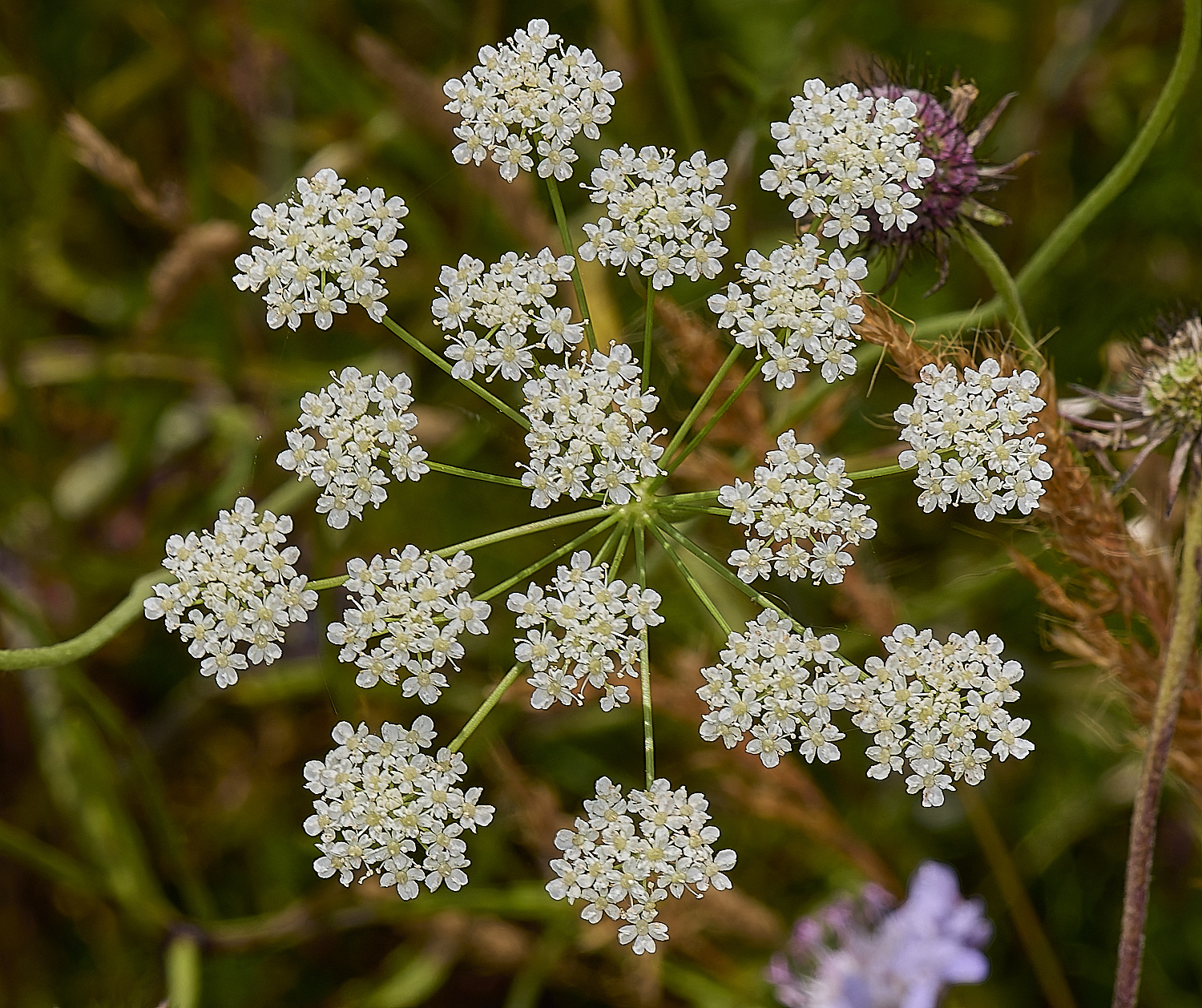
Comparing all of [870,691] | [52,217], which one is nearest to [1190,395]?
[870,691]

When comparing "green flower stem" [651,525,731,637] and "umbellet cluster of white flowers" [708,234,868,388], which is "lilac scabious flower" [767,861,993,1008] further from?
"umbellet cluster of white flowers" [708,234,868,388]

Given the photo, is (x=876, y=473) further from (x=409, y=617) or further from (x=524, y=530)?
(x=409, y=617)

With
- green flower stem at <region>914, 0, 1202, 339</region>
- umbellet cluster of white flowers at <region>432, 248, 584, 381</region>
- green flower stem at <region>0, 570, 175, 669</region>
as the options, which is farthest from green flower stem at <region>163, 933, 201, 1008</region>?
green flower stem at <region>914, 0, 1202, 339</region>

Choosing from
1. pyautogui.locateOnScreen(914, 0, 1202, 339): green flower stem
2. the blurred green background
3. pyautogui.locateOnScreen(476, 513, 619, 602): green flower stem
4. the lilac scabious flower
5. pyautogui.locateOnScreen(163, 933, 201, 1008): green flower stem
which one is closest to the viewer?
pyautogui.locateOnScreen(476, 513, 619, 602): green flower stem

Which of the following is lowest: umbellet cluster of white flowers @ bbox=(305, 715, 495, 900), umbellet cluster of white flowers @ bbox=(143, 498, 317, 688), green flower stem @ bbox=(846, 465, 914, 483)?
umbellet cluster of white flowers @ bbox=(305, 715, 495, 900)

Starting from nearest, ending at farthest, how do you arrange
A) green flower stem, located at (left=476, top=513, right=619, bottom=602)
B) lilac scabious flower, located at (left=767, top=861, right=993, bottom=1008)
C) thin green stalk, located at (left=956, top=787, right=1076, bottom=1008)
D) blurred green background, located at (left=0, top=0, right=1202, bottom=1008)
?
green flower stem, located at (left=476, top=513, right=619, bottom=602)
lilac scabious flower, located at (left=767, top=861, right=993, bottom=1008)
thin green stalk, located at (left=956, top=787, right=1076, bottom=1008)
blurred green background, located at (left=0, top=0, right=1202, bottom=1008)
